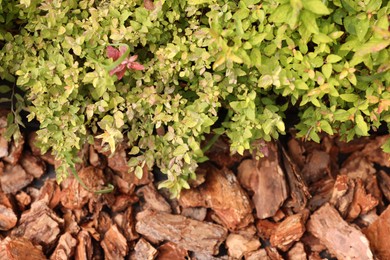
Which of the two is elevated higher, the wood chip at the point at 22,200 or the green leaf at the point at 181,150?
the green leaf at the point at 181,150

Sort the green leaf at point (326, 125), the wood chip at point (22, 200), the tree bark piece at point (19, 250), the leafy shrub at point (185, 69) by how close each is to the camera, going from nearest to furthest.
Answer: the leafy shrub at point (185, 69) → the green leaf at point (326, 125) → the tree bark piece at point (19, 250) → the wood chip at point (22, 200)

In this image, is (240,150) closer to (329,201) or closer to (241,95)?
(241,95)

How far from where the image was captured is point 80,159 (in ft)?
7.01

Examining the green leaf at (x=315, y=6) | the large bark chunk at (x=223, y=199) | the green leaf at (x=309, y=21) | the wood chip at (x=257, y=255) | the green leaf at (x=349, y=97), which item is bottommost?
the wood chip at (x=257, y=255)

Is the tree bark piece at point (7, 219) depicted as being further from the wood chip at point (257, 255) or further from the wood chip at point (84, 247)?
the wood chip at point (257, 255)

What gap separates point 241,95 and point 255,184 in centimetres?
58

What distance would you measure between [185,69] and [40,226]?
0.95 meters

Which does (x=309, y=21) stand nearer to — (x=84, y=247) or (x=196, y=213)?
(x=196, y=213)

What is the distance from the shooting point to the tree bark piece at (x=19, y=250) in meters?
2.14

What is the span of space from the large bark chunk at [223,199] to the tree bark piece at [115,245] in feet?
0.95

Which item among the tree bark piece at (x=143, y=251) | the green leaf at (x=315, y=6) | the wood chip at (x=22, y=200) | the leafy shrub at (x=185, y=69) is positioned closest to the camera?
the green leaf at (x=315, y=6)

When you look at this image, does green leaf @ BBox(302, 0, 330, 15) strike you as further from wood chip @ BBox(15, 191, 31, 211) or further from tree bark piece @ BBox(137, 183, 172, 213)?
wood chip @ BBox(15, 191, 31, 211)

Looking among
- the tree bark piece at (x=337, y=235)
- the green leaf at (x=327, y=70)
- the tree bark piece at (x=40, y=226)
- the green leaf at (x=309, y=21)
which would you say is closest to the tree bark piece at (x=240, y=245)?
the tree bark piece at (x=337, y=235)

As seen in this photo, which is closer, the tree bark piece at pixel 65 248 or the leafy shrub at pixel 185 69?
the leafy shrub at pixel 185 69
